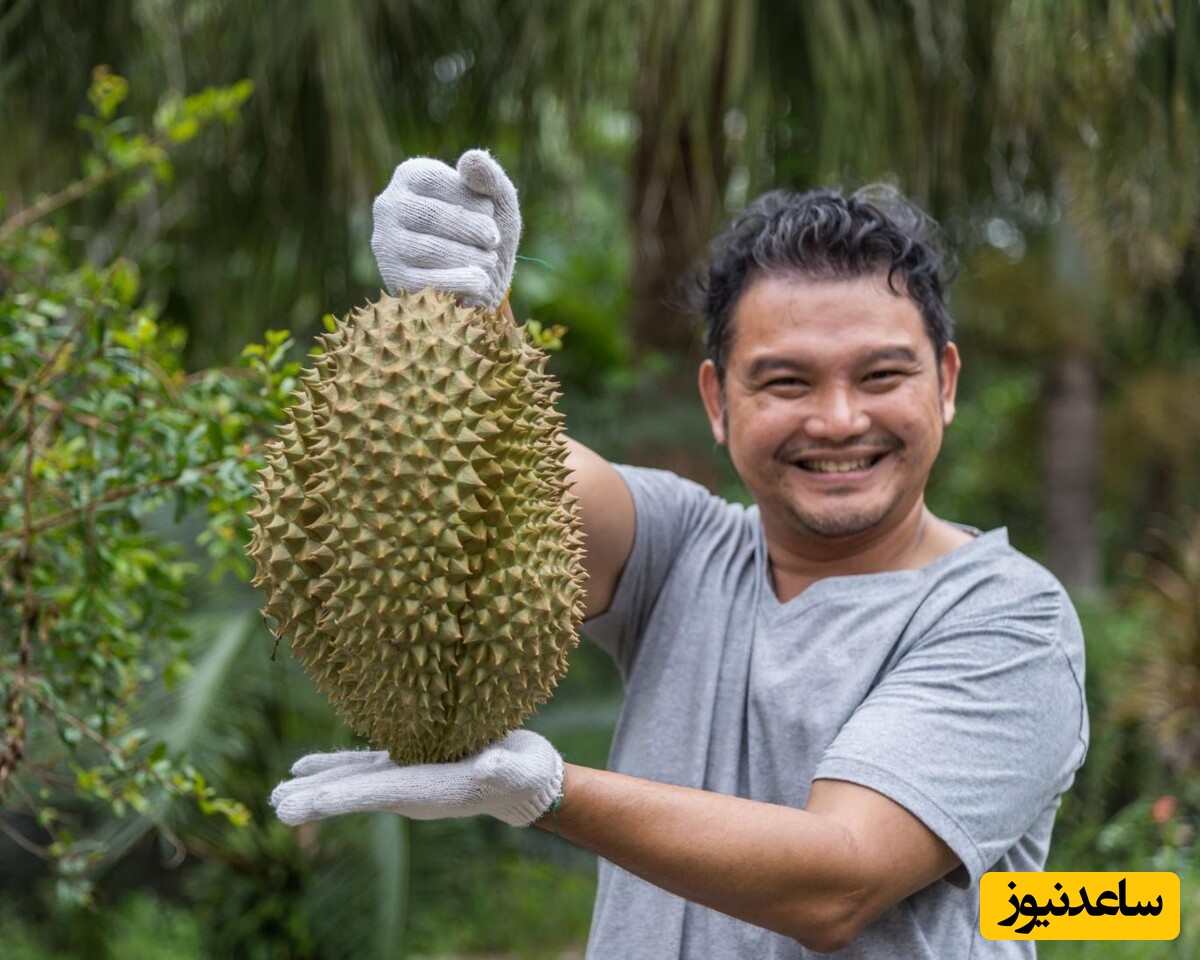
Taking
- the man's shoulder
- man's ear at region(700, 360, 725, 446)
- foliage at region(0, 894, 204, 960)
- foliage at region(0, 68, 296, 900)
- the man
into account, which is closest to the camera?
the man

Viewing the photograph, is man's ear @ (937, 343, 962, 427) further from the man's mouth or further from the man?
the man's mouth

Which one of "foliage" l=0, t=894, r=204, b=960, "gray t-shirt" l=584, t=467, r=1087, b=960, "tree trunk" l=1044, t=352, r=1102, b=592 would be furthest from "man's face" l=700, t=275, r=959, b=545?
"tree trunk" l=1044, t=352, r=1102, b=592

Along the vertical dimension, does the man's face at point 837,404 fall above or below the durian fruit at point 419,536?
above

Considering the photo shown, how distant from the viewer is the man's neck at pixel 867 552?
77.0 inches

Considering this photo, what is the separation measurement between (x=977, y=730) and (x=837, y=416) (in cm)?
47

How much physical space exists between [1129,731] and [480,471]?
4.54 meters

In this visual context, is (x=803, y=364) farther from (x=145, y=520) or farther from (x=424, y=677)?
(x=145, y=520)

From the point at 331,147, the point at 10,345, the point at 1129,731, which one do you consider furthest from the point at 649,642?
the point at 1129,731

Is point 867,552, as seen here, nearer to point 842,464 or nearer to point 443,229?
point 842,464

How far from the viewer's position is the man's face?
6.05 feet

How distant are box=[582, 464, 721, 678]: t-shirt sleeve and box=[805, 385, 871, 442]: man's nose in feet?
1.10

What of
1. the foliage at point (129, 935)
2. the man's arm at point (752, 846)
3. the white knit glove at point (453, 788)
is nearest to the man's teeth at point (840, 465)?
the man's arm at point (752, 846)

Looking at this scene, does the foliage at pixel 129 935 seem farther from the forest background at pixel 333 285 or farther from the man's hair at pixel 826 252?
the man's hair at pixel 826 252

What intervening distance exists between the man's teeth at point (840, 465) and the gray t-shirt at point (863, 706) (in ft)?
0.54
